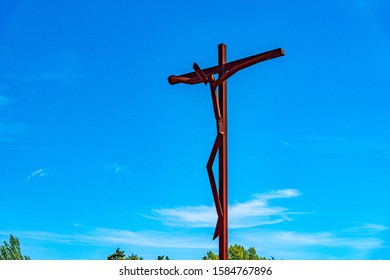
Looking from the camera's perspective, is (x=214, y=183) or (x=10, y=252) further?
(x=10, y=252)

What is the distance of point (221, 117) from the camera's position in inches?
210

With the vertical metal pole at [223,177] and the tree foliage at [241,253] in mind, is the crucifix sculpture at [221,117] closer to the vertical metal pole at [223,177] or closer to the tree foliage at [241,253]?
the vertical metal pole at [223,177]

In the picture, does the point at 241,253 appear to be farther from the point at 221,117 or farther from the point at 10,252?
the point at 221,117

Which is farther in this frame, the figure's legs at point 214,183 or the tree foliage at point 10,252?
the tree foliage at point 10,252

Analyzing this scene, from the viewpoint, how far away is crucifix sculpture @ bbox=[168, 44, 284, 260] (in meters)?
5.15

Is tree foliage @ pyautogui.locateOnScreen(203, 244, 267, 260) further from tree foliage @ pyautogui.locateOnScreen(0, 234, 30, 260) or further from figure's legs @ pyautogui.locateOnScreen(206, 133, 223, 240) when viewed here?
figure's legs @ pyautogui.locateOnScreen(206, 133, 223, 240)

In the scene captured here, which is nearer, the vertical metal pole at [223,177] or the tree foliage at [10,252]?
the vertical metal pole at [223,177]

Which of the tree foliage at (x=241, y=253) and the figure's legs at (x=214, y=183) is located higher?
the tree foliage at (x=241, y=253)

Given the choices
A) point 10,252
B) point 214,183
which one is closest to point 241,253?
point 10,252

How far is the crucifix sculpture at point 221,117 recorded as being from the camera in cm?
515

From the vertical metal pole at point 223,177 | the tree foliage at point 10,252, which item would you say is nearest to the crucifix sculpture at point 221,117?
the vertical metal pole at point 223,177

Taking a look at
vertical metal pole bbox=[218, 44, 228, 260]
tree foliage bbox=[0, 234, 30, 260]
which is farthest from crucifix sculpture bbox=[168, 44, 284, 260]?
tree foliage bbox=[0, 234, 30, 260]

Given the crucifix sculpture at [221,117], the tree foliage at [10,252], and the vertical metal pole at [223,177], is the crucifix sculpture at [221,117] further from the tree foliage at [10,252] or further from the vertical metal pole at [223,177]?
the tree foliage at [10,252]
